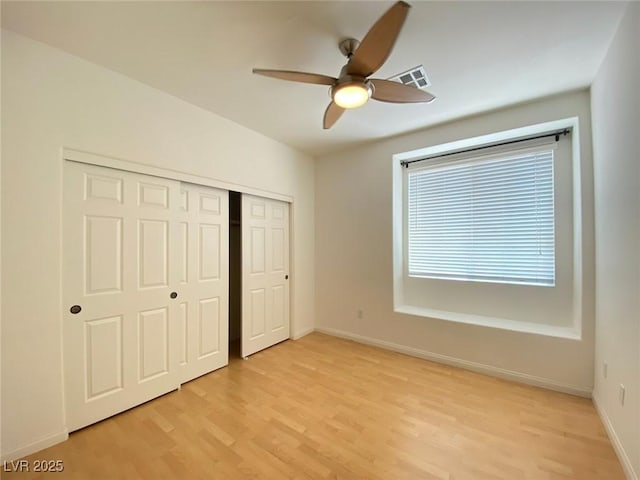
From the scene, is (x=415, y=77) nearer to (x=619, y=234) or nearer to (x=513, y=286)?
(x=619, y=234)

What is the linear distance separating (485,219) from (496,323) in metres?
1.20

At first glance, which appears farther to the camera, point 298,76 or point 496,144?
point 496,144

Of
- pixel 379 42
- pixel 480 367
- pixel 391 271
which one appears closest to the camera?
Answer: pixel 379 42

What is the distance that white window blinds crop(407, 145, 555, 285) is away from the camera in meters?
2.81

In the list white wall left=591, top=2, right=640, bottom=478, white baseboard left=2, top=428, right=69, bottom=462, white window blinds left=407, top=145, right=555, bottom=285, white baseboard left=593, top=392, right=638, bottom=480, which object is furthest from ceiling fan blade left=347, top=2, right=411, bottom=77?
white baseboard left=2, top=428, right=69, bottom=462

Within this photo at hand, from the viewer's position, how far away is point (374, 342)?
358 cm

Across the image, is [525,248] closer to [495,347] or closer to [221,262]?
[495,347]

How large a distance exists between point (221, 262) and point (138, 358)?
3.75 ft

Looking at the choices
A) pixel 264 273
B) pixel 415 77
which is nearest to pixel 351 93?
pixel 415 77

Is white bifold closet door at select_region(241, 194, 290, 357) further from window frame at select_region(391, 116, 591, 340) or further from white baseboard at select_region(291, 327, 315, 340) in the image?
window frame at select_region(391, 116, 591, 340)

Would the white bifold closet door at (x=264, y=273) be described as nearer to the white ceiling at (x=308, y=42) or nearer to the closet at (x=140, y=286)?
the closet at (x=140, y=286)

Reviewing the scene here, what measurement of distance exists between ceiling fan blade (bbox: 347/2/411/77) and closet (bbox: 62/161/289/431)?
192cm

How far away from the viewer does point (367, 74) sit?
1660 mm

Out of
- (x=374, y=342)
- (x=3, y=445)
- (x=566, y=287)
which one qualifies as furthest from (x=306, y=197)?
(x=3, y=445)
